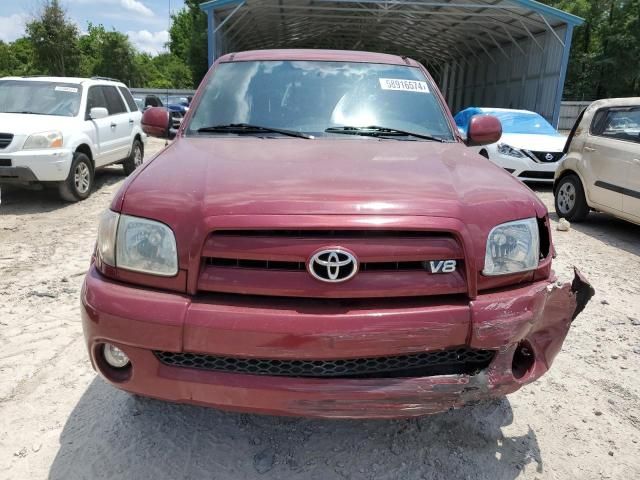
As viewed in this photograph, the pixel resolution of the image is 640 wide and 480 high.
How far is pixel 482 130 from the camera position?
11.6 ft

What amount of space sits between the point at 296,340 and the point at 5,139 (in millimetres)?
6412

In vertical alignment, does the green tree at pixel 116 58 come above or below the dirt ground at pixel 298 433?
above

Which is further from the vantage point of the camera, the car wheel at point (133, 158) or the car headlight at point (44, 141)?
the car wheel at point (133, 158)

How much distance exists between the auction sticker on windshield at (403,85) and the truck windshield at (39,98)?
5820 mm

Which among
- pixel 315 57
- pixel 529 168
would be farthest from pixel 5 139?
pixel 529 168

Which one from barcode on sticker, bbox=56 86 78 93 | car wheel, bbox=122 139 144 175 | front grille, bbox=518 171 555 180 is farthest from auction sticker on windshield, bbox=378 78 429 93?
car wheel, bbox=122 139 144 175

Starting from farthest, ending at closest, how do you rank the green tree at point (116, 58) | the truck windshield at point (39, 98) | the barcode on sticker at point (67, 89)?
→ the green tree at point (116, 58) < the barcode on sticker at point (67, 89) < the truck windshield at point (39, 98)

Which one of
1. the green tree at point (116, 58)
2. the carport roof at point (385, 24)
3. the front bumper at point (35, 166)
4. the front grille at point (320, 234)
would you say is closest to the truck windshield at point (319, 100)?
the front grille at point (320, 234)

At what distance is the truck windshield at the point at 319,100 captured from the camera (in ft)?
10.3

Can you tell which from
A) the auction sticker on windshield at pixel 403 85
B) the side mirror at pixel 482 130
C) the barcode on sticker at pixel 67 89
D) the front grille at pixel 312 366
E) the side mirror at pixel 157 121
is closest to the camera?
the front grille at pixel 312 366

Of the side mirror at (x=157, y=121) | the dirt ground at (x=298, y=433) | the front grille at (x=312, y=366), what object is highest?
the side mirror at (x=157, y=121)

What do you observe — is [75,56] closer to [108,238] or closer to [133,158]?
[133,158]

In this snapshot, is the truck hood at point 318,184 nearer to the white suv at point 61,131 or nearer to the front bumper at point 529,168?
the white suv at point 61,131

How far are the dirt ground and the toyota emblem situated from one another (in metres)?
0.98
